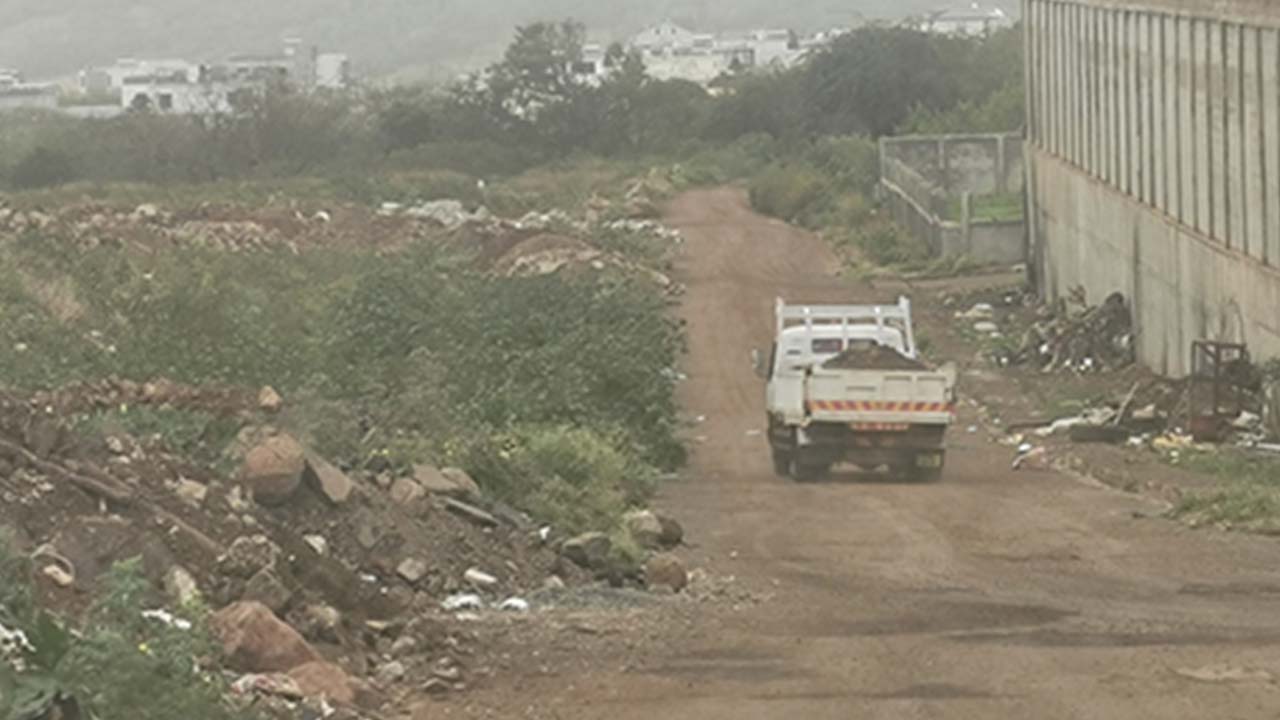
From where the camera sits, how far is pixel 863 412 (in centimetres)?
3088

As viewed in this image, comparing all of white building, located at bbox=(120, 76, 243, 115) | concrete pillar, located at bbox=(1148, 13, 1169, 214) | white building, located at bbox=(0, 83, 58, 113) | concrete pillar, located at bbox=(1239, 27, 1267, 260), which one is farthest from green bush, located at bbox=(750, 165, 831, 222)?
white building, located at bbox=(0, 83, 58, 113)

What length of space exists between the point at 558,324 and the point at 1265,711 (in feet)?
84.0

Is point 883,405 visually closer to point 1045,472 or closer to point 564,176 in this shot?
point 1045,472

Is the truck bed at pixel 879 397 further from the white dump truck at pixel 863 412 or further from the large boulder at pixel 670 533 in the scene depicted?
the large boulder at pixel 670 533

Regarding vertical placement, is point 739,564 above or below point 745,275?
above

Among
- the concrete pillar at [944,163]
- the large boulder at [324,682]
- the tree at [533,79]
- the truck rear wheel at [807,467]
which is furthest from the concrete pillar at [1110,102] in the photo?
the tree at [533,79]

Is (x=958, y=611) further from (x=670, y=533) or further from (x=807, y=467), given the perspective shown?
(x=807, y=467)

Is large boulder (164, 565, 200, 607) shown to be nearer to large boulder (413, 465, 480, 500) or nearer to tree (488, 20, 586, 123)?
large boulder (413, 465, 480, 500)

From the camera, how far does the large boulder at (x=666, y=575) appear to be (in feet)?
65.1

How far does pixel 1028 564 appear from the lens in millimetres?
21594

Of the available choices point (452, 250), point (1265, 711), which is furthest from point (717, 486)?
point (452, 250)

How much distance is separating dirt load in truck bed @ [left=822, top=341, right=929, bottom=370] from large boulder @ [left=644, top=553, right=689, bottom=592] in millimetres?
10660

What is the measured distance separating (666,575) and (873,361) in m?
11.3

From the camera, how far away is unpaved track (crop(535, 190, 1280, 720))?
1468cm
